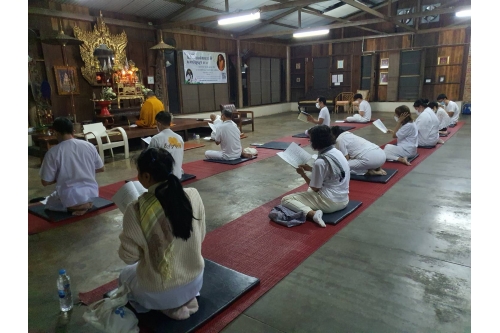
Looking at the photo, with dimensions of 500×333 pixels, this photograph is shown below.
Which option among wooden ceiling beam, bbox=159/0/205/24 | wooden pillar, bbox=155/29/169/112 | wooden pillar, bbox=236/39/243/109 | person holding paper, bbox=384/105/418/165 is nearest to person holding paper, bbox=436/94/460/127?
person holding paper, bbox=384/105/418/165

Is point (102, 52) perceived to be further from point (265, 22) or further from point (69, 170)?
point (265, 22)

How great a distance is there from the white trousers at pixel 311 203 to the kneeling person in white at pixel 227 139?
250 centimetres

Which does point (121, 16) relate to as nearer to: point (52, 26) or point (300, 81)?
point (52, 26)

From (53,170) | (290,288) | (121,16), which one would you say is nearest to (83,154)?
(53,170)

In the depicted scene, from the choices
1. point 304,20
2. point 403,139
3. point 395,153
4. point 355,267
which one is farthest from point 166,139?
point 304,20

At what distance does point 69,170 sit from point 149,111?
401 cm

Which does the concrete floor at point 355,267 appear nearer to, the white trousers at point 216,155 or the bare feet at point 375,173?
the bare feet at point 375,173

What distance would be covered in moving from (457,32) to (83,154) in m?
13.0

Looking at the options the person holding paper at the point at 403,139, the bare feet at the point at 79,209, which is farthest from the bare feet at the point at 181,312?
the person holding paper at the point at 403,139

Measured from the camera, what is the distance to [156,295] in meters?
1.86

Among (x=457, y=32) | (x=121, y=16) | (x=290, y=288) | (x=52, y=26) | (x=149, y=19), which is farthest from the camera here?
(x=457, y=32)

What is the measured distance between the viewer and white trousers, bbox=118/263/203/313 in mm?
1879

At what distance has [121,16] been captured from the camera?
27.9 feet

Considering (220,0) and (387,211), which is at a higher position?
(220,0)
